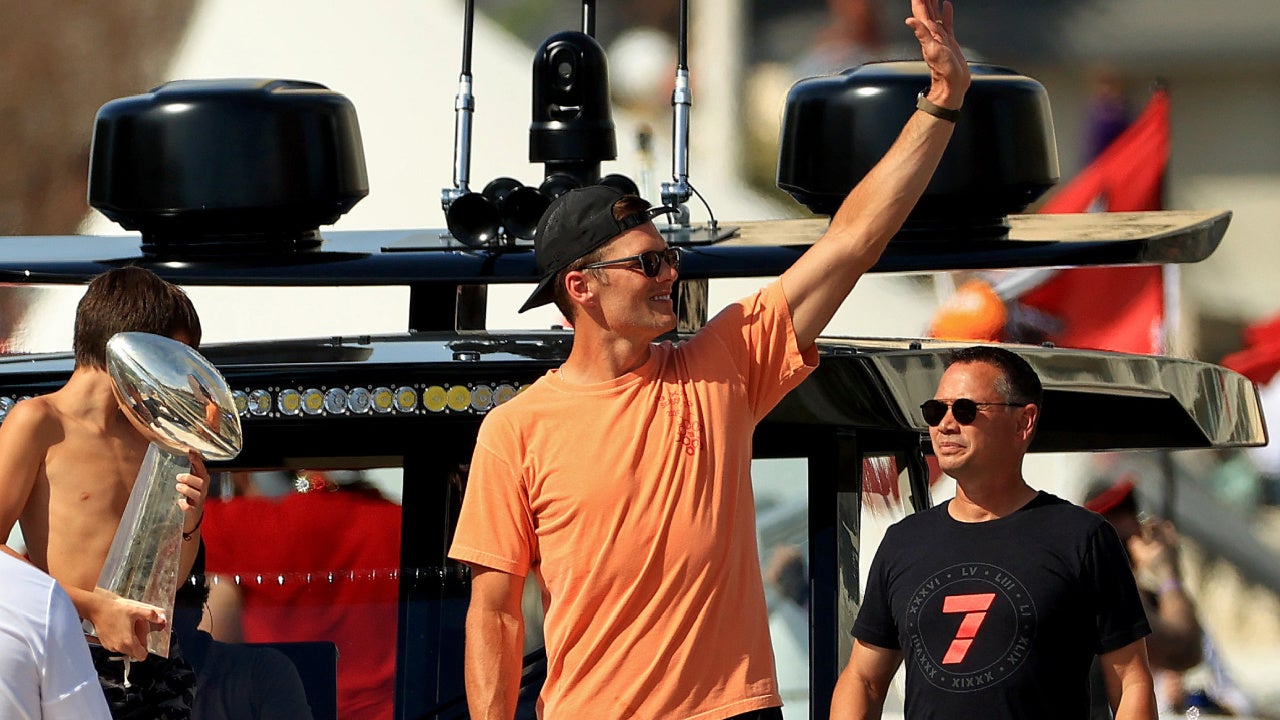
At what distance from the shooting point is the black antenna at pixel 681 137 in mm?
4551

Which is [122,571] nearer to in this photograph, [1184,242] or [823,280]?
[823,280]

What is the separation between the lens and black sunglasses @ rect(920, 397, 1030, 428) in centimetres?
365

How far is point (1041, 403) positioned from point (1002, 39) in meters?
9.29

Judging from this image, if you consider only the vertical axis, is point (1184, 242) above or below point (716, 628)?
above

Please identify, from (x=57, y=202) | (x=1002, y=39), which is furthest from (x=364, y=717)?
→ (x=57, y=202)

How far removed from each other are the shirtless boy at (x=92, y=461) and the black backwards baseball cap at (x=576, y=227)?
0.56 metres

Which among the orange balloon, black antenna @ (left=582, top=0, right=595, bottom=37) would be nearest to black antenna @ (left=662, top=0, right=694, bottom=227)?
black antenna @ (left=582, top=0, right=595, bottom=37)

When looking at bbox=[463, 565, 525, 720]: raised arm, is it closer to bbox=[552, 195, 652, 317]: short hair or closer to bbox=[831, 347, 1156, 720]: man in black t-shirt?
bbox=[552, 195, 652, 317]: short hair

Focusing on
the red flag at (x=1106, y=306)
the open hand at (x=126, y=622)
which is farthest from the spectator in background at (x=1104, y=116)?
the open hand at (x=126, y=622)

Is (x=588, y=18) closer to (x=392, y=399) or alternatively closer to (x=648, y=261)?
(x=392, y=399)

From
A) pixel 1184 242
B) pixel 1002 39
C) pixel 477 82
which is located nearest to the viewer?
pixel 1184 242

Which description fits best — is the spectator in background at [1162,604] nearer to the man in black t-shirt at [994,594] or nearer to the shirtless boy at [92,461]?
the man in black t-shirt at [994,594]

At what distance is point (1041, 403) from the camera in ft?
12.3

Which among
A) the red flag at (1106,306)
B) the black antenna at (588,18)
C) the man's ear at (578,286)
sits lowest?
the red flag at (1106,306)
